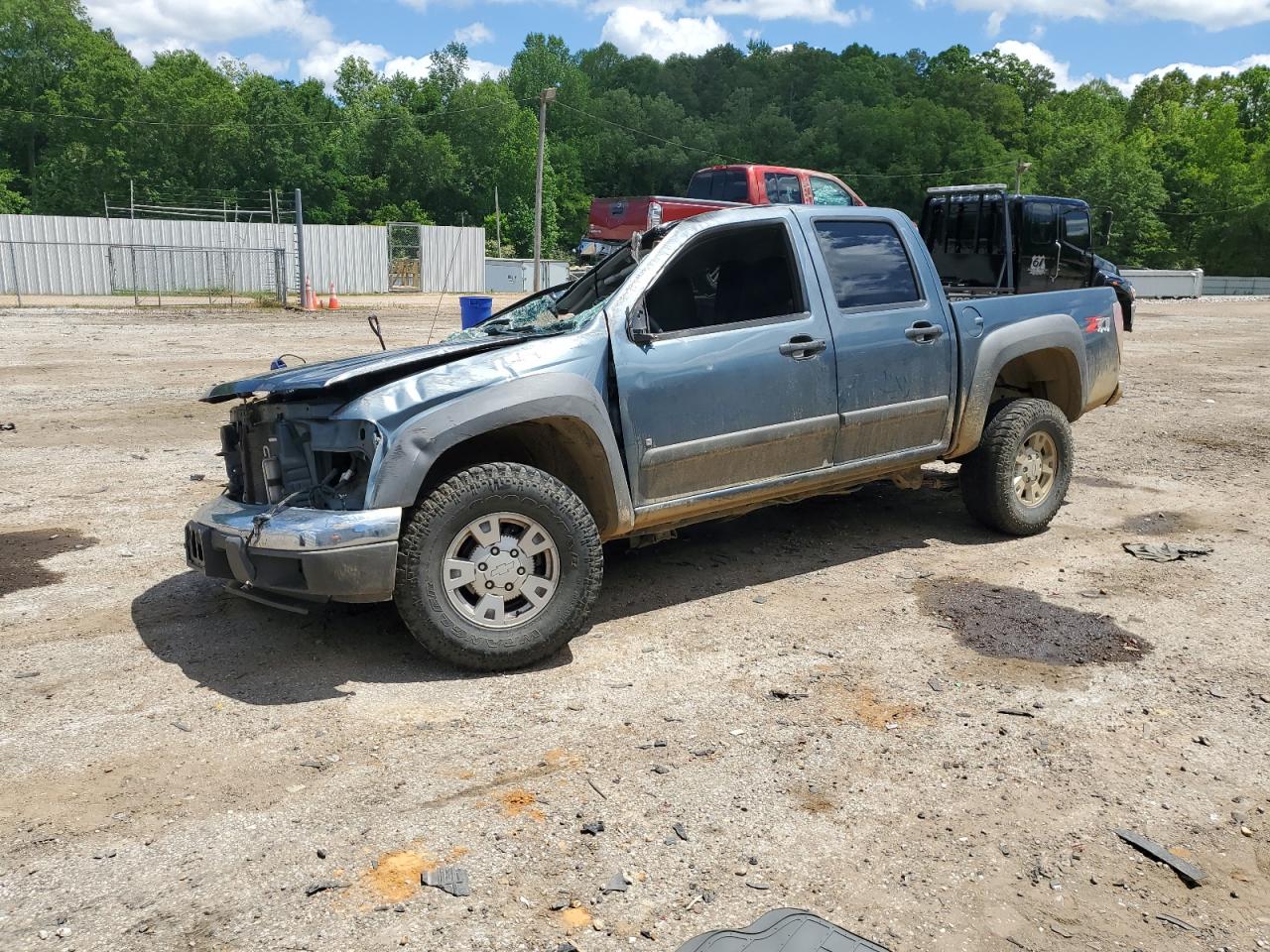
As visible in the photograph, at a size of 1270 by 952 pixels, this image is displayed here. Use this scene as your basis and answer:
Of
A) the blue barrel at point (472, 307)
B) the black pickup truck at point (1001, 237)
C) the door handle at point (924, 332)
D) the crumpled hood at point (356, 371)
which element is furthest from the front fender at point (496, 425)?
the black pickup truck at point (1001, 237)

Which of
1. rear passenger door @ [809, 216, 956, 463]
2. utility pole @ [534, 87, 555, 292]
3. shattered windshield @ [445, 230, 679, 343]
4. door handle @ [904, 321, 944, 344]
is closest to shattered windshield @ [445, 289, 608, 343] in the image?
shattered windshield @ [445, 230, 679, 343]

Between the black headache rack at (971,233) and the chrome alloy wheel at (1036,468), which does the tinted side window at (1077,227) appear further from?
the chrome alloy wheel at (1036,468)

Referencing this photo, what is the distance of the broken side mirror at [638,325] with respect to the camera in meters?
4.79

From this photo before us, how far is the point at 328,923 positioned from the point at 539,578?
6.22ft

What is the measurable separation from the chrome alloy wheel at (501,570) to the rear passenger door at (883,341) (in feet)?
6.06

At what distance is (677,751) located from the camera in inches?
149

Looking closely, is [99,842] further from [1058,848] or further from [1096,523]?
[1096,523]

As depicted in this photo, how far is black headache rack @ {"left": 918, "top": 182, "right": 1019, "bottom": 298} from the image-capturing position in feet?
44.7

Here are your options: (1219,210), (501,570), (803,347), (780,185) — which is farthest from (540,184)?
(1219,210)

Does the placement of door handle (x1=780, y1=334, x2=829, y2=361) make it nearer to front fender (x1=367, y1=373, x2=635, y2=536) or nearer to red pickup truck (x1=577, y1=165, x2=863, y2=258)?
front fender (x1=367, y1=373, x2=635, y2=536)

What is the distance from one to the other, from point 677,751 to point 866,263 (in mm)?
3079

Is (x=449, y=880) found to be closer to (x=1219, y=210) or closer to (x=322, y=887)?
(x=322, y=887)

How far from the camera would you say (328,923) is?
279 cm

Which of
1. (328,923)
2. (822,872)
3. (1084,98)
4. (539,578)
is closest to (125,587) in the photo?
(539,578)
